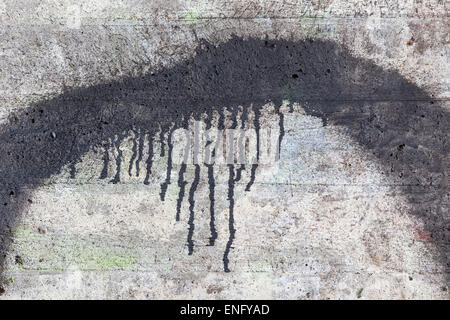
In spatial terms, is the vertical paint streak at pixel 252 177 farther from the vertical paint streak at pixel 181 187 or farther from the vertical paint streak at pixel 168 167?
the vertical paint streak at pixel 168 167

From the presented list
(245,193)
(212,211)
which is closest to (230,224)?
(212,211)


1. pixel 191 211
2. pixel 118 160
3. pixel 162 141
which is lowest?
pixel 191 211

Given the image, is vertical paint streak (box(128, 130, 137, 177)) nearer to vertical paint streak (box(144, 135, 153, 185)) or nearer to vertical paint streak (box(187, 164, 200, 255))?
vertical paint streak (box(144, 135, 153, 185))

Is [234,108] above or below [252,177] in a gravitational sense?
above

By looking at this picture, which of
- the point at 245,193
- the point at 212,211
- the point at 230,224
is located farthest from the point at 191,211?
the point at 245,193

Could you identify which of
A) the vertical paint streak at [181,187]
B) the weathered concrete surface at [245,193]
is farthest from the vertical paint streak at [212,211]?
the vertical paint streak at [181,187]

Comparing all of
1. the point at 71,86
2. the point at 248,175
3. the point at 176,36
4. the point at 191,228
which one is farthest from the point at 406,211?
the point at 71,86

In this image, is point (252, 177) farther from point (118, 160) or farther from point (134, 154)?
point (118, 160)
